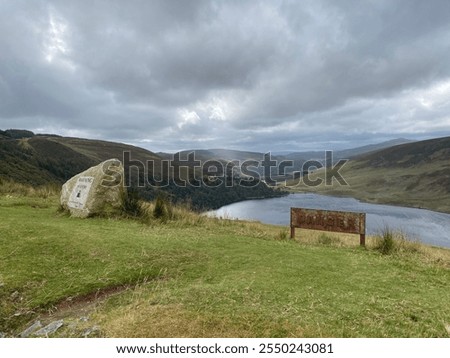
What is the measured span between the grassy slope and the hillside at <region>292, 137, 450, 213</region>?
106m

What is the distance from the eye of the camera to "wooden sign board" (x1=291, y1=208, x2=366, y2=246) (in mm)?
10898

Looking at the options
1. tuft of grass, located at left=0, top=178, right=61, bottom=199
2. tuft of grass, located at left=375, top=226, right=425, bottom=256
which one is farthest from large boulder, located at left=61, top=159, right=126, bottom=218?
tuft of grass, located at left=375, top=226, right=425, bottom=256

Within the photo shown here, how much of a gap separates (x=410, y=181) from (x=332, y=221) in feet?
506

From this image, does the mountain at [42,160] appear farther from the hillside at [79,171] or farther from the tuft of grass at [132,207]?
the tuft of grass at [132,207]

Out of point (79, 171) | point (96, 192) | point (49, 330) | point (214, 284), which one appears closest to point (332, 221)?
point (214, 284)

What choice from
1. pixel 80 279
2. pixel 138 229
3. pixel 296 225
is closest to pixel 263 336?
pixel 80 279

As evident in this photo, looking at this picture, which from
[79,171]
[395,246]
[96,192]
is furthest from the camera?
[79,171]

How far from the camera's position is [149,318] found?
426 centimetres

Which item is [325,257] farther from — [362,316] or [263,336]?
[263,336]

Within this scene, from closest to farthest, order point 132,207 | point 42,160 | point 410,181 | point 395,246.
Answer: point 395,246
point 132,207
point 42,160
point 410,181

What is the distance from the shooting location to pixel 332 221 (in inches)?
446

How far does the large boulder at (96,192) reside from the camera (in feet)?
39.1

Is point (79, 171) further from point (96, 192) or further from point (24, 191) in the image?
point (96, 192)

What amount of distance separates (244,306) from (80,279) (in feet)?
10.3
